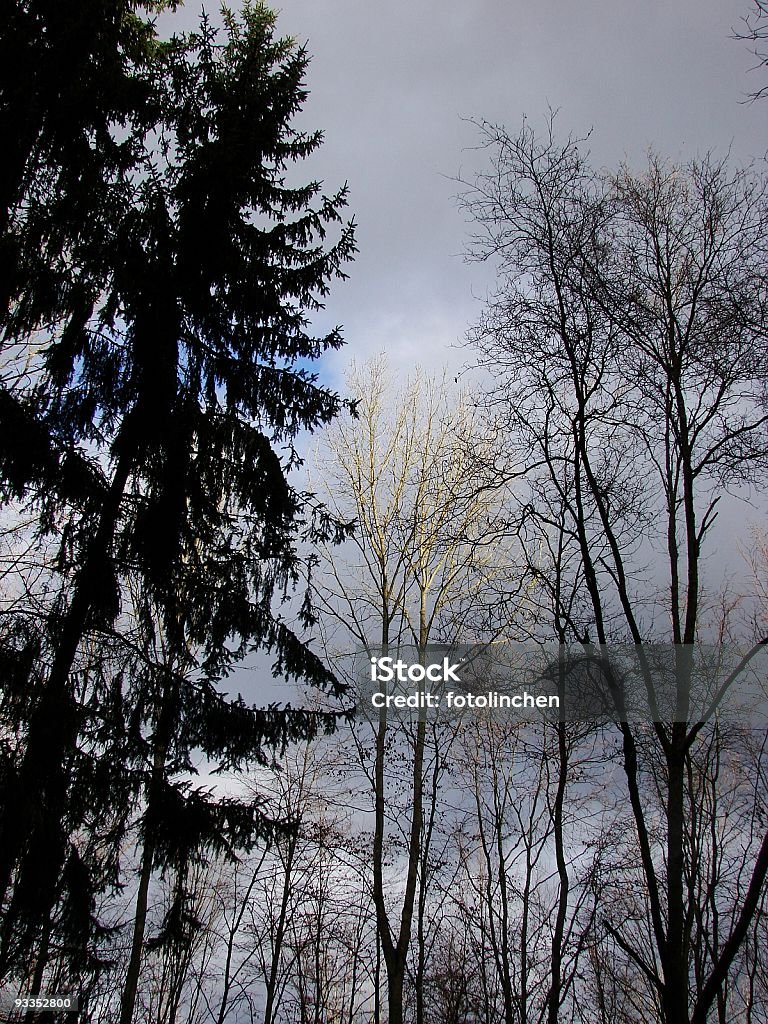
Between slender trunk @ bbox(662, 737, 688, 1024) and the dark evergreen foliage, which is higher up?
the dark evergreen foliage

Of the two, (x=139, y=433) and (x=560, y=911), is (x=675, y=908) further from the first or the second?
(x=139, y=433)

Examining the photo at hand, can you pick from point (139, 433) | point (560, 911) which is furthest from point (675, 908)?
point (139, 433)

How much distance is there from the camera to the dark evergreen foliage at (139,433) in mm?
4609

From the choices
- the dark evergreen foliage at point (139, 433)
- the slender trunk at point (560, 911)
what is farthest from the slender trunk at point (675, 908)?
the dark evergreen foliage at point (139, 433)

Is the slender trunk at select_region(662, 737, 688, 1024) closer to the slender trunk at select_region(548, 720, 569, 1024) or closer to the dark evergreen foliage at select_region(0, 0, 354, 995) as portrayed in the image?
the slender trunk at select_region(548, 720, 569, 1024)

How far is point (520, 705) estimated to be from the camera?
578 cm

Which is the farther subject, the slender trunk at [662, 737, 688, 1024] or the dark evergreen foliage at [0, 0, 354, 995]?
the dark evergreen foliage at [0, 0, 354, 995]

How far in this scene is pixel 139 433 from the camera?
5.64m

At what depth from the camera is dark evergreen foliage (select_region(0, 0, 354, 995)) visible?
4.61m

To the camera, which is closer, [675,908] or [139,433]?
[675,908]

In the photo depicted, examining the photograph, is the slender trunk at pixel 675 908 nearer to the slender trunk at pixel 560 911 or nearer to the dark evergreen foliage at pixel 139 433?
the slender trunk at pixel 560 911

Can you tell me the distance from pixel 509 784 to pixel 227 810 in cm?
899

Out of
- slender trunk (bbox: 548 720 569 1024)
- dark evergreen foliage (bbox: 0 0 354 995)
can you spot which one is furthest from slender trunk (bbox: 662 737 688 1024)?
dark evergreen foliage (bbox: 0 0 354 995)

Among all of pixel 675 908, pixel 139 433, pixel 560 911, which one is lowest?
pixel 560 911
